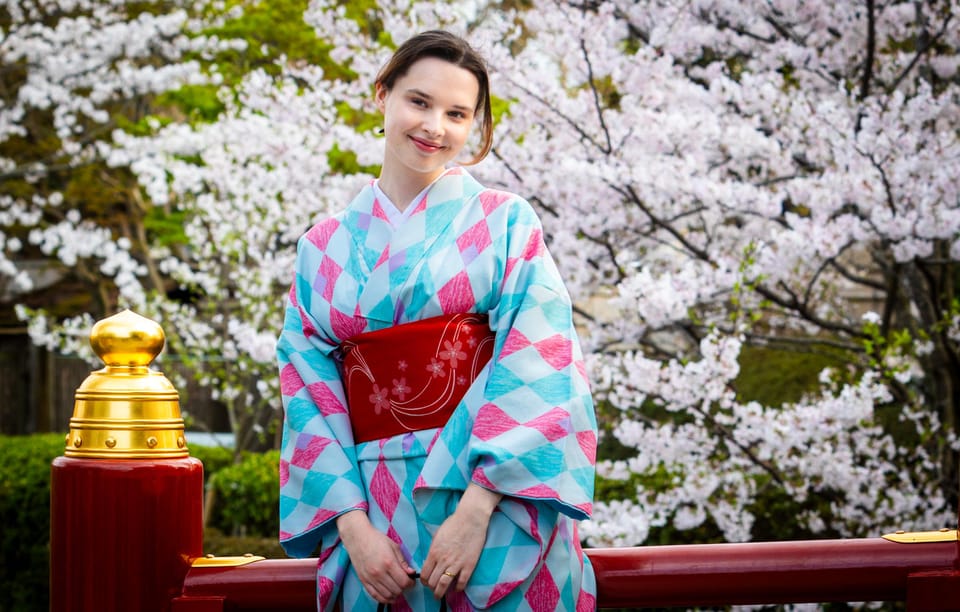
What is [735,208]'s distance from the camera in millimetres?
4062

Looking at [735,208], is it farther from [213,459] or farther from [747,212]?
[213,459]

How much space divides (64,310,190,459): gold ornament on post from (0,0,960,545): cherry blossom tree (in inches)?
87.7

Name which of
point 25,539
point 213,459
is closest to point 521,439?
point 25,539

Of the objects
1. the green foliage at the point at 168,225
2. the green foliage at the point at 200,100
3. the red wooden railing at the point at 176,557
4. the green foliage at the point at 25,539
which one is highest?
the green foliage at the point at 200,100

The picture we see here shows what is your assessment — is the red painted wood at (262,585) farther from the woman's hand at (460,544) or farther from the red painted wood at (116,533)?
the woman's hand at (460,544)

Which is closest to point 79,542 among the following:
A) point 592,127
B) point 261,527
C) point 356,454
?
point 356,454

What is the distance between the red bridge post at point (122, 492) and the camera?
5.21ft

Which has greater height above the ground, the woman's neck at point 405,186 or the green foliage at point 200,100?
the green foliage at point 200,100

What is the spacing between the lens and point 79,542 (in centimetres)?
160

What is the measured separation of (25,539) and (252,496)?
1.28 metres

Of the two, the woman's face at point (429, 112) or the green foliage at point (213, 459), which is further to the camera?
the green foliage at point (213, 459)

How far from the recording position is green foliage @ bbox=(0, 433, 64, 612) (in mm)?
5582

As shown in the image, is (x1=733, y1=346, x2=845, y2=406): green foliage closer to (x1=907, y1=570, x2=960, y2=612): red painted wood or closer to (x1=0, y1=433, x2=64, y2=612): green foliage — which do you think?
(x1=0, y1=433, x2=64, y2=612): green foliage

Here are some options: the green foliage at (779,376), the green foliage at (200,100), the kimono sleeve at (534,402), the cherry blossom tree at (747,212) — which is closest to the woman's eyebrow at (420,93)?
the kimono sleeve at (534,402)
